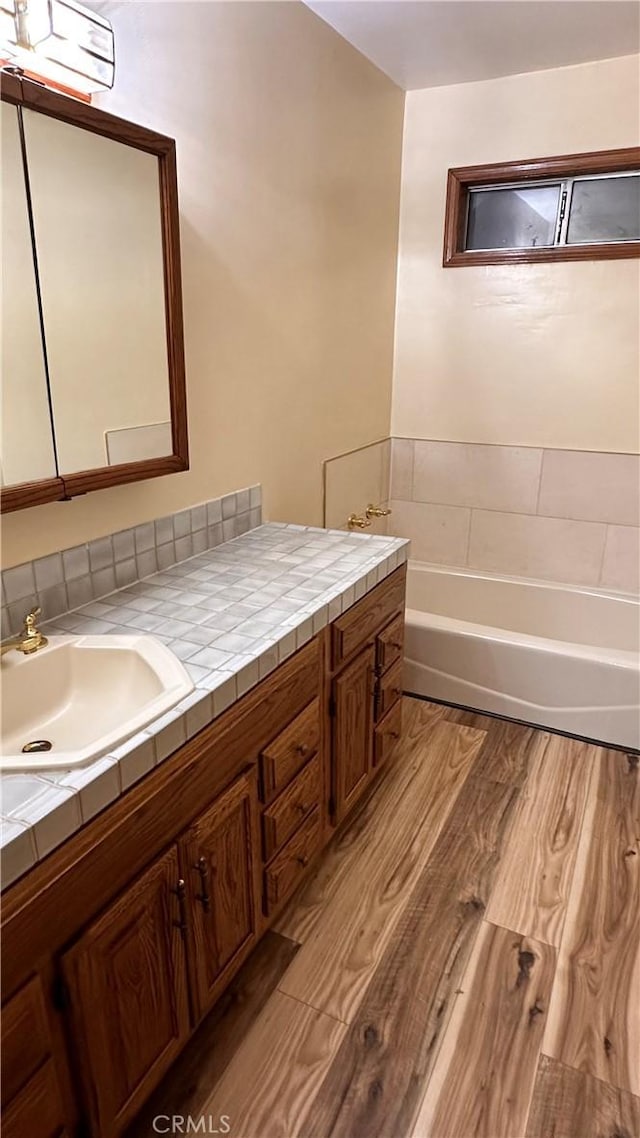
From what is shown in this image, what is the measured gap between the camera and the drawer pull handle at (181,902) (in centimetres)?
113

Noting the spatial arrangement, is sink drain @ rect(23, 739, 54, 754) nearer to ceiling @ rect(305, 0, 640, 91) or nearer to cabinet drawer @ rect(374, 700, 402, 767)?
cabinet drawer @ rect(374, 700, 402, 767)

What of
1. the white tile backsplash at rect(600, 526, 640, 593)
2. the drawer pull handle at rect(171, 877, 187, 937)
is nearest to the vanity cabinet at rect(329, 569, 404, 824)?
the drawer pull handle at rect(171, 877, 187, 937)

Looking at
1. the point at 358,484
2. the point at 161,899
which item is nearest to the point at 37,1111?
the point at 161,899

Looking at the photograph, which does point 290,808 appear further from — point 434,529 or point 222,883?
point 434,529

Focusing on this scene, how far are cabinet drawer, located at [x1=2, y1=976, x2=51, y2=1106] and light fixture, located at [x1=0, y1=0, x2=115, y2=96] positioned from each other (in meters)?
1.49

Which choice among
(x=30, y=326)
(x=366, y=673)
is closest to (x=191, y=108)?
(x=30, y=326)

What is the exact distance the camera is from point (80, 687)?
4.27ft

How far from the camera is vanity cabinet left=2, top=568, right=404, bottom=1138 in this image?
34.5 inches

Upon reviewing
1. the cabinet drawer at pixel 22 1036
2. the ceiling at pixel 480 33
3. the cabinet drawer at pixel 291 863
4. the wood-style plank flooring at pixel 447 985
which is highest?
the ceiling at pixel 480 33

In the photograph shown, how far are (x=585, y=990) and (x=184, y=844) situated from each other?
3.45 ft


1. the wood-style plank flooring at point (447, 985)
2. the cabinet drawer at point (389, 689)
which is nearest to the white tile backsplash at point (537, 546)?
the wood-style plank flooring at point (447, 985)

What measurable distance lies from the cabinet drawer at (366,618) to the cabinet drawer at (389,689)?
0.19 meters

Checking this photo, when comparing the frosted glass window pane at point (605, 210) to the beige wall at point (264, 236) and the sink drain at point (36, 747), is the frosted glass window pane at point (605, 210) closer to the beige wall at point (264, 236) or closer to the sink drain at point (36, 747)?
the beige wall at point (264, 236)

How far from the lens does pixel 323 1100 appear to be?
1.30m
